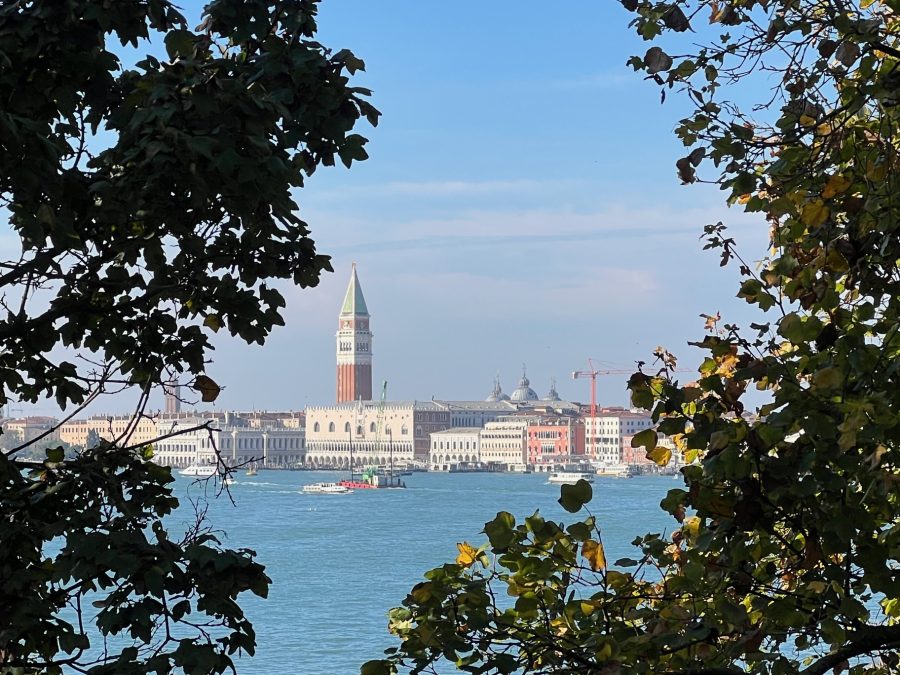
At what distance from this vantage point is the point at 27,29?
2525mm

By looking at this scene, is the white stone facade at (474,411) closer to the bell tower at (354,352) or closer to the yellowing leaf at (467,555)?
the bell tower at (354,352)

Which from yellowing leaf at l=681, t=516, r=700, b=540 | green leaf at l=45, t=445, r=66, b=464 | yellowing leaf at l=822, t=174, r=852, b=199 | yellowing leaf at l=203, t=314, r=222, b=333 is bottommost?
yellowing leaf at l=681, t=516, r=700, b=540

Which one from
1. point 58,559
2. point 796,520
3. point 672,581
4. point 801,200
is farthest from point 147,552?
point 801,200

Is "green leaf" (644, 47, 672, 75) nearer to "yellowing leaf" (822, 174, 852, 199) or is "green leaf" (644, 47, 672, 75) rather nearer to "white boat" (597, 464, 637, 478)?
"yellowing leaf" (822, 174, 852, 199)

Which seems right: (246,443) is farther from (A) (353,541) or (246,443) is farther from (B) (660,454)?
(B) (660,454)

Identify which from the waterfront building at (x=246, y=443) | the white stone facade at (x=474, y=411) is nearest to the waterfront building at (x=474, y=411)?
the white stone facade at (x=474, y=411)

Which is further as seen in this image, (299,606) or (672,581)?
(299,606)

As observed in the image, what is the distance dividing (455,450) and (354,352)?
1221 centimetres

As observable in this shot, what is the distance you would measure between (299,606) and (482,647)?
2129 centimetres

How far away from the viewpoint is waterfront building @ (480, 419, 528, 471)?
8419 cm

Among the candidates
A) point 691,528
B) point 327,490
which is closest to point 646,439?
point 691,528

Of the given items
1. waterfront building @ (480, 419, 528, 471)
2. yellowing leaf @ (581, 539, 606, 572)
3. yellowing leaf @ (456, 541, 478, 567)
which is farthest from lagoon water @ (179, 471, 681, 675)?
waterfront building @ (480, 419, 528, 471)

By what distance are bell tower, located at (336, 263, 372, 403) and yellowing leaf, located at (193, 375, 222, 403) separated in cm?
9059

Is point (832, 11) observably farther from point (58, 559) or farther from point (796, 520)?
point (58, 559)
